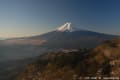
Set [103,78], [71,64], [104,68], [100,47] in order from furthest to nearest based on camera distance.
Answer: [100,47] → [71,64] → [104,68] → [103,78]

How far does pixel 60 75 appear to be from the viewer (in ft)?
519

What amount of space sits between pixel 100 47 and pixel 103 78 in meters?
54.0

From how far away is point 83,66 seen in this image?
521 feet

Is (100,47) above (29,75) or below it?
above

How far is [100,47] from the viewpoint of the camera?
18225 centimetres

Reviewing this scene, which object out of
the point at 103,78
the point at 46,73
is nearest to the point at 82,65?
the point at 46,73

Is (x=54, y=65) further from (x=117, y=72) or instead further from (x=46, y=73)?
(x=117, y=72)

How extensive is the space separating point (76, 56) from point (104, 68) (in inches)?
1984

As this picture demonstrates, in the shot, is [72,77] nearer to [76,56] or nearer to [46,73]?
[46,73]

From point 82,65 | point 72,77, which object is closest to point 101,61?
point 82,65

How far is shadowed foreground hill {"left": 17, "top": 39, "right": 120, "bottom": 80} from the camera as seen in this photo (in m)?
140

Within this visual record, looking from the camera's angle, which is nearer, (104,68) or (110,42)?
(104,68)

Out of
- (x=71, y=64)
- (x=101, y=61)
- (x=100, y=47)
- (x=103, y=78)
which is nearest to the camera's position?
(x=103, y=78)

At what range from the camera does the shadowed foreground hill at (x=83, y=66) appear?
460 feet
